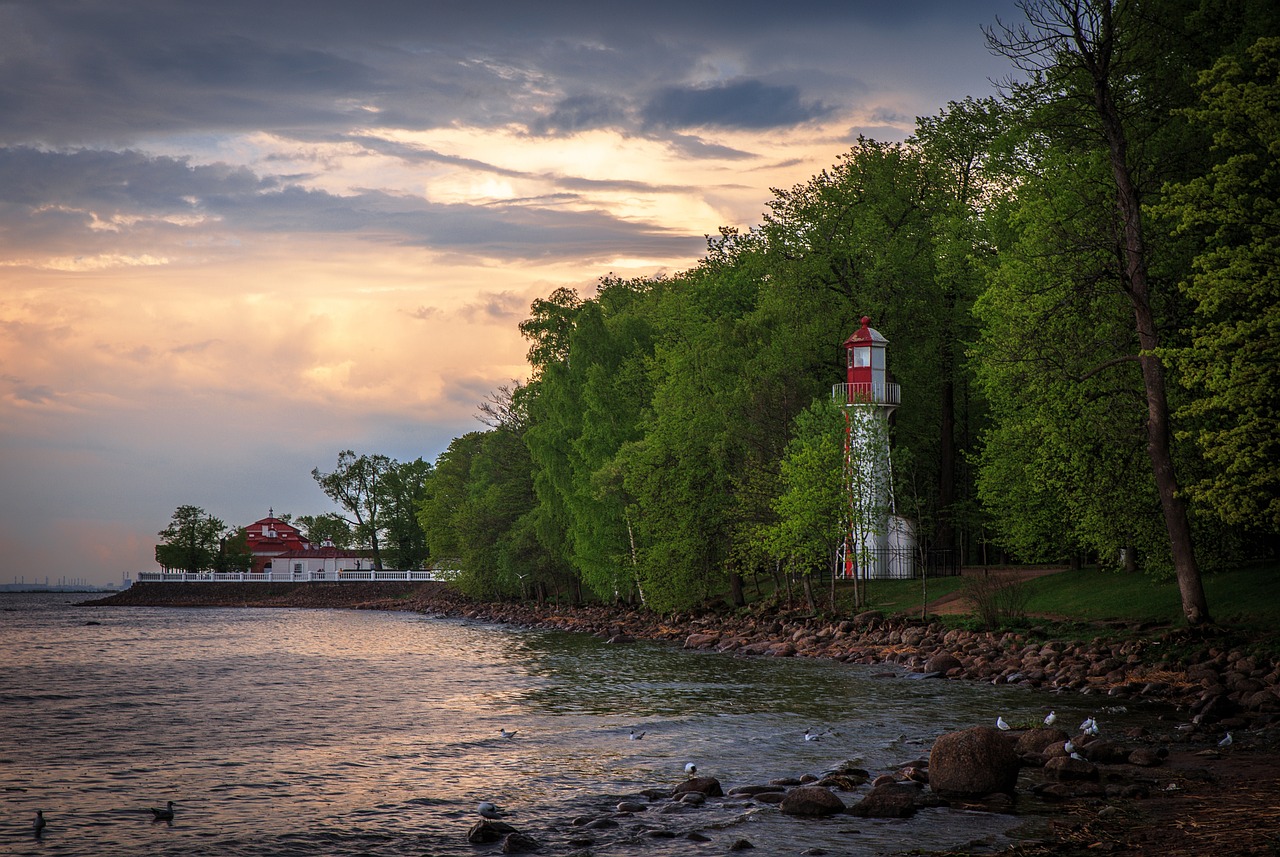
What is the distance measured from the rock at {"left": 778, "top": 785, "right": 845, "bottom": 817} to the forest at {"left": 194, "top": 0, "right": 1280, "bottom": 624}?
1344 centimetres

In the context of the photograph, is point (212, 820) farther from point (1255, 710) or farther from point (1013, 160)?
point (1013, 160)

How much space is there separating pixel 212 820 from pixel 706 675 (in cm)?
1812

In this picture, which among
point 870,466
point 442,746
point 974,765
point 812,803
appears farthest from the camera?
point 870,466

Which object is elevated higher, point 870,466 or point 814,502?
point 870,466

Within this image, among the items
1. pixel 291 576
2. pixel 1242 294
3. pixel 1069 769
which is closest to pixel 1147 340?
pixel 1242 294

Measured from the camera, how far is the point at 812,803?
14711 millimetres

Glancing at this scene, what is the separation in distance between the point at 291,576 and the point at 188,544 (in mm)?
18587

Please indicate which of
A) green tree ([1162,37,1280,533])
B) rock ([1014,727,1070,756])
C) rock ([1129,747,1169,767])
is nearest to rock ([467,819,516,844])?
rock ([1014,727,1070,756])

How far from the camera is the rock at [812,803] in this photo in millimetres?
14656

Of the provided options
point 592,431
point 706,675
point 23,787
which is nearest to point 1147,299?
point 706,675

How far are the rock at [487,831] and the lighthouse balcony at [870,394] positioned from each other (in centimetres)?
3236

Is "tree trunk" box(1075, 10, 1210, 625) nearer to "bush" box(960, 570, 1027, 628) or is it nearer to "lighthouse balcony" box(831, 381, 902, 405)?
"bush" box(960, 570, 1027, 628)

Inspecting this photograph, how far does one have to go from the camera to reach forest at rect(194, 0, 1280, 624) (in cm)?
2508

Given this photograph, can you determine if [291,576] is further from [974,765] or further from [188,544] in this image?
[974,765]
